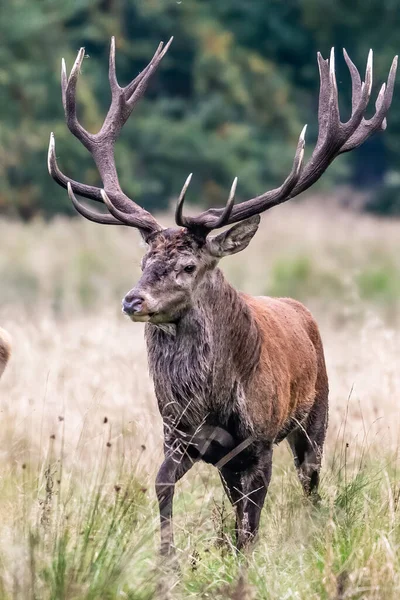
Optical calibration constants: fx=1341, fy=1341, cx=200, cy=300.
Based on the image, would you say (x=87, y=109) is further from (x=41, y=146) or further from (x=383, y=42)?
(x=383, y=42)

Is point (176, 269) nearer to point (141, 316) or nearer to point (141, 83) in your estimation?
point (141, 316)

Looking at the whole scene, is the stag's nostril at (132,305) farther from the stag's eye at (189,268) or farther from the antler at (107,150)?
the antler at (107,150)

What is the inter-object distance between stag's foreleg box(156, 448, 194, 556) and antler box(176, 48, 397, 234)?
1.00 m

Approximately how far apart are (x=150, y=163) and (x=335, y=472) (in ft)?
84.2

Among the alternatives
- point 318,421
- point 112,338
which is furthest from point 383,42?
point 318,421

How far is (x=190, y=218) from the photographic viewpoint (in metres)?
5.86

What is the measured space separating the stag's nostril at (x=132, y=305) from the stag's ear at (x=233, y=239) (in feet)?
1.94

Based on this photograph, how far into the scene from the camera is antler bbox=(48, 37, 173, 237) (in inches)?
238

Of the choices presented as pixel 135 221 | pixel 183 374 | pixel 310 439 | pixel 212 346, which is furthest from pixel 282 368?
pixel 135 221

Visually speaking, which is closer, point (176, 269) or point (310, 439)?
point (176, 269)

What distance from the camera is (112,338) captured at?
11.1 m

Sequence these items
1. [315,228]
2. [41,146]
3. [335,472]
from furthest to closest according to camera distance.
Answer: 1. [41,146]
2. [315,228]
3. [335,472]

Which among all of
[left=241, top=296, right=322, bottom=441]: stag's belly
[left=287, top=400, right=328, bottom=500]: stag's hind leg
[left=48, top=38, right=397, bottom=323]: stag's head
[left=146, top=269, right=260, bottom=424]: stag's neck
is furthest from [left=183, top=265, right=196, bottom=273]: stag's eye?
[left=287, top=400, right=328, bottom=500]: stag's hind leg

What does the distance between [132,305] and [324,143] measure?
1.43 meters
